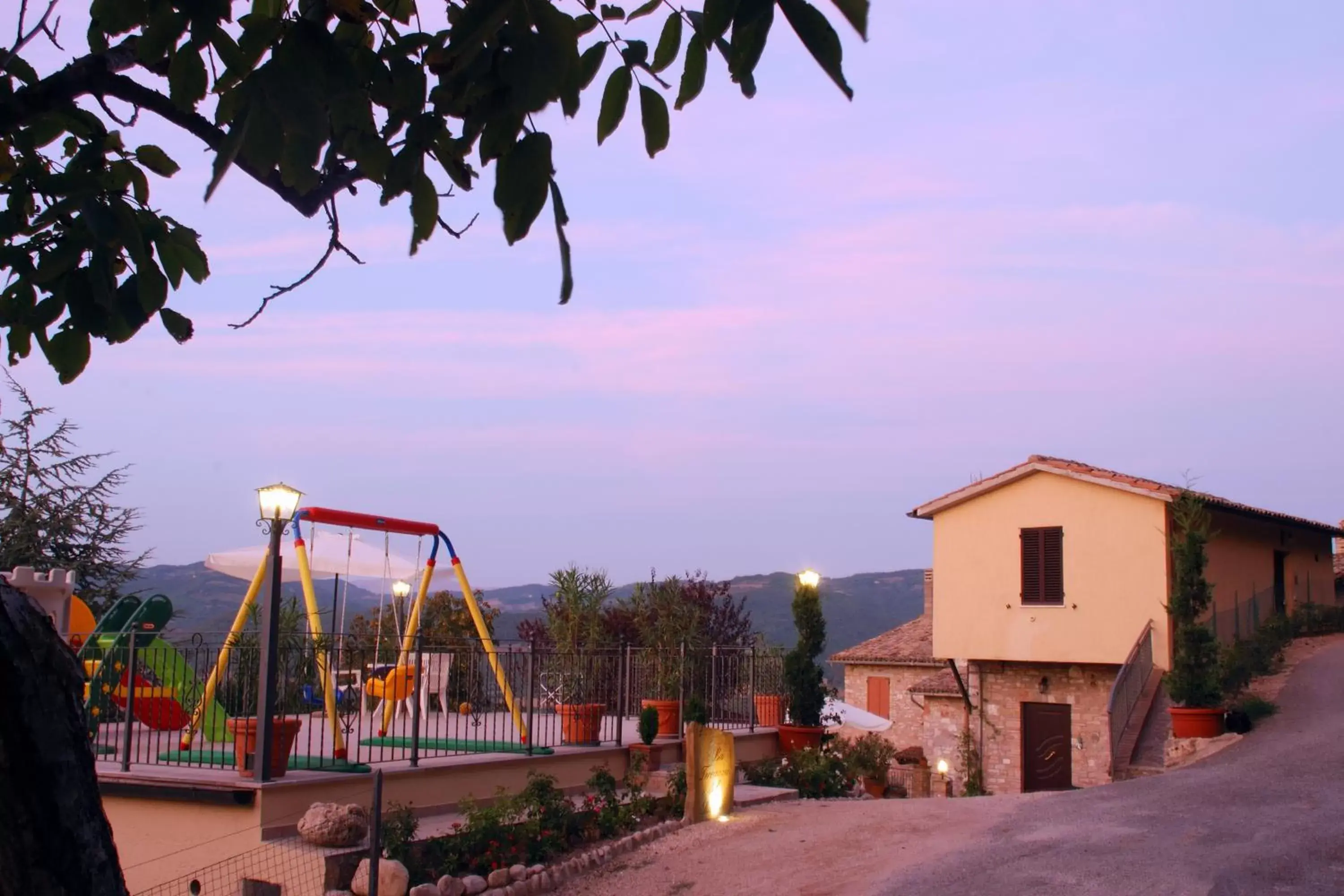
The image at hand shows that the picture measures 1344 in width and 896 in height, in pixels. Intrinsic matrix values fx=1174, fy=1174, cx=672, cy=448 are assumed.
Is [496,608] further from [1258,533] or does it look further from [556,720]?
[1258,533]

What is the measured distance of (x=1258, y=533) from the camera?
25.2 meters

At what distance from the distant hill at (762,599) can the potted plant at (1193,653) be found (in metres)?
11.4

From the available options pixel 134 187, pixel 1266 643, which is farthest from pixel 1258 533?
pixel 134 187

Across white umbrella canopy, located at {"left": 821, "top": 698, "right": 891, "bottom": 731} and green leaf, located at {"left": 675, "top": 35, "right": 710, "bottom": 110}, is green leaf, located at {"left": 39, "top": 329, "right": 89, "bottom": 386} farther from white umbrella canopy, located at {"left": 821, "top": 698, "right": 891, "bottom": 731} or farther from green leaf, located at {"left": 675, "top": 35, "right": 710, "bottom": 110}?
white umbrella canopy, located at {"left": 821, "top": 698, "right": 891, "bottom": 731}

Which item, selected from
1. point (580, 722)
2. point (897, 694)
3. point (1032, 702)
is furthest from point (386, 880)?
point (897, 694)

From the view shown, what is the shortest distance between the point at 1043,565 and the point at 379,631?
1538 centimetres

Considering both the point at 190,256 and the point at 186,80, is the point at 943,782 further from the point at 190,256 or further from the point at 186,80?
the point at 186,80

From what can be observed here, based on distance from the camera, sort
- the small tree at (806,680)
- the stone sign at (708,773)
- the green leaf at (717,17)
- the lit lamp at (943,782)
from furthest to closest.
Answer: the lit lamp at (943,782) → the small tree at (806,680) → the stone sign at (708,773) → the green leaf at (717,17)

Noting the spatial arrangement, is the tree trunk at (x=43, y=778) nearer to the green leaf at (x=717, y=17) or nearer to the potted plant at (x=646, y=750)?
the green leaf at (x=717, y=17)

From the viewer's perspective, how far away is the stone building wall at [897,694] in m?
29.4

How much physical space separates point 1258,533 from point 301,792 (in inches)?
878

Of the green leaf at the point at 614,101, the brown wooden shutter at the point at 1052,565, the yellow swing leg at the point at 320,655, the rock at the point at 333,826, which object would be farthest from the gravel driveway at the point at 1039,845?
the brown wooden shutter at the point at 1052,565

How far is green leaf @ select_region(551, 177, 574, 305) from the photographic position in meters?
1.88

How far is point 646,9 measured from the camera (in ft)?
7.24
